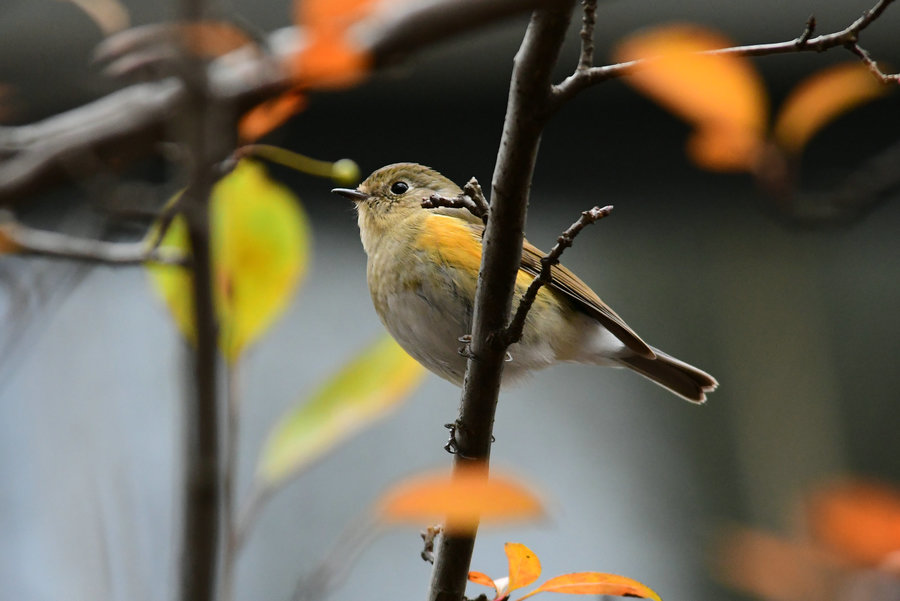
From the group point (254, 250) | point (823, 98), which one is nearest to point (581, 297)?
point (823, 98)

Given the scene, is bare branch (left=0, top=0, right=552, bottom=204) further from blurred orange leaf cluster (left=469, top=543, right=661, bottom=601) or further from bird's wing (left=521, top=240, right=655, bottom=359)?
bird's wing (left=521, top=240, right=655, bottom=359)

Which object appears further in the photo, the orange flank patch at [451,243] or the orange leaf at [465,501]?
the orange flank patch at [451,243]

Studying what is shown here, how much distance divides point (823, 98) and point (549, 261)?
22.7 inches

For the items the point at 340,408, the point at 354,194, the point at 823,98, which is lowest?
the point at 340,408

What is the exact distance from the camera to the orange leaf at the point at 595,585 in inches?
52.6

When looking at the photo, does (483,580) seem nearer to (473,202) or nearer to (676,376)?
(473,202)

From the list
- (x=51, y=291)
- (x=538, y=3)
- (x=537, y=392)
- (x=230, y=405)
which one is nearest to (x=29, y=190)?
(x=51, y=291)

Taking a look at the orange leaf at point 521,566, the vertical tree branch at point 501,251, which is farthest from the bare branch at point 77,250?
the orange leaf at point 521,566

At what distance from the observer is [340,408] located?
5.75ft

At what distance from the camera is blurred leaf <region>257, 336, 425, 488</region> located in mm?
1688

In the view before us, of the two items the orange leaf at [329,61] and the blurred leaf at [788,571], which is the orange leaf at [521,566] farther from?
the orange leaf at [329,61]

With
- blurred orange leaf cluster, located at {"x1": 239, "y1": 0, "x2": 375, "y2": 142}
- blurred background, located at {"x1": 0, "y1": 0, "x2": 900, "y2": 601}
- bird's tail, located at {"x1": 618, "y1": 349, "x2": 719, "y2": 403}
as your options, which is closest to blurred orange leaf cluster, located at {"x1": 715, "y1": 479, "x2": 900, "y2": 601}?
blurred orange leaf cluster, located at {"x1": 239, "y1": 0, "x2": 375, "y2": 142}

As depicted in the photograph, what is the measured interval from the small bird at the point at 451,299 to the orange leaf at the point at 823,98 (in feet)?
2.87

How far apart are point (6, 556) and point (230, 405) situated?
395 centimetres
